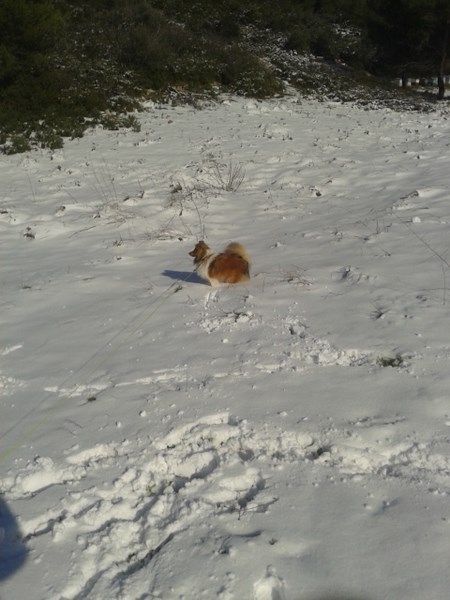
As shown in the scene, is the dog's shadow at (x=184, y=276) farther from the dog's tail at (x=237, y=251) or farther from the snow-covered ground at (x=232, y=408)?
the dog's tail at (x=237, y=251)

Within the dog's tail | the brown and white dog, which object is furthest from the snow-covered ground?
the dog's tail

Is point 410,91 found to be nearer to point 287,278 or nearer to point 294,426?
point 287,278

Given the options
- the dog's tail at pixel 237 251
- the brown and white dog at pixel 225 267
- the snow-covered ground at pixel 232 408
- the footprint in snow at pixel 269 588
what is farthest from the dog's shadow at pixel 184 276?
the footprint in snow at pixel 269 588

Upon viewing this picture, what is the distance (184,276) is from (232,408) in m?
2.53

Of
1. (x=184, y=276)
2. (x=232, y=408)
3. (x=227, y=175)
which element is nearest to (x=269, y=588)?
(x=232, y=408)

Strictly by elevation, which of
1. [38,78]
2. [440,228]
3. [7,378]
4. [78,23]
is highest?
[78,23]

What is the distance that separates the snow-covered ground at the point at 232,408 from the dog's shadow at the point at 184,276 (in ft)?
0.13

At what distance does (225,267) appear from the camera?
4.87 m

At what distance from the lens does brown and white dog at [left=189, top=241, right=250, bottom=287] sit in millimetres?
4871

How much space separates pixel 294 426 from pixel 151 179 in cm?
755

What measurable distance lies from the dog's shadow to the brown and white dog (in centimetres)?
23

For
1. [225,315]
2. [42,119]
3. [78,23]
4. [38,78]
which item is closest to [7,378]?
[225,315]

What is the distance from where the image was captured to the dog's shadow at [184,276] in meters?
5.25

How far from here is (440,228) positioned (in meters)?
5.69
